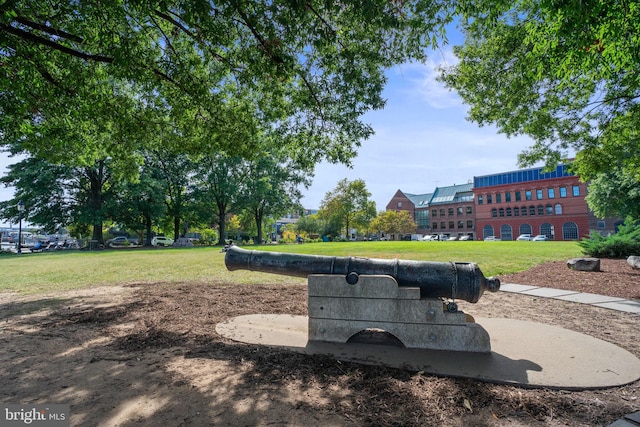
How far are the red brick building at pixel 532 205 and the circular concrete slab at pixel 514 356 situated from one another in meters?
59.5

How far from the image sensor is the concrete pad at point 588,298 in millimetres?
6648

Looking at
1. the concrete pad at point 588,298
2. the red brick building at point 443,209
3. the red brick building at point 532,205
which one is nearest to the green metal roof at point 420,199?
the red brick building at point 443,209

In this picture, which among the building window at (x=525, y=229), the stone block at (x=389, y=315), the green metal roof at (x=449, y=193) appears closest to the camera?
the stone block at (x=389, y=315)

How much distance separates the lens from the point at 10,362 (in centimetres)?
357

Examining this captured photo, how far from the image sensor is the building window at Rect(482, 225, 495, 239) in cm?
6871

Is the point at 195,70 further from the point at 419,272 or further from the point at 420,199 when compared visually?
the point at 420,199

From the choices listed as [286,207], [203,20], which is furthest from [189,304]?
[286,207]

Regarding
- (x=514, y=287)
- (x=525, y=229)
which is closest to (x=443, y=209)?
(x=525, y=229)

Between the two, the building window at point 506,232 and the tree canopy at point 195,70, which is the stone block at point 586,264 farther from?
the building window at point 506,232

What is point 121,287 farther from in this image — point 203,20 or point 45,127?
point 203,20

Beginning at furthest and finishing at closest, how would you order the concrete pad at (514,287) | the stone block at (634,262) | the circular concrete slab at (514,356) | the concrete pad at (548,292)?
1. the stone block at (634,262)
2. the concrete pad at (514,287)
3. the concrete pad at (548,292)
4. the circular concrete slab at (514,356)

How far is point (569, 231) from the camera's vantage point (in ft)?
189

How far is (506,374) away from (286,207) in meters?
42.9

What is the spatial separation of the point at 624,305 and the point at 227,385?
730cm
